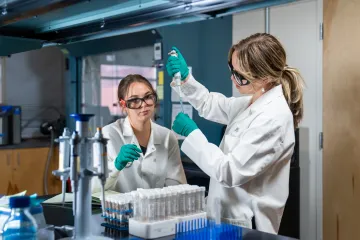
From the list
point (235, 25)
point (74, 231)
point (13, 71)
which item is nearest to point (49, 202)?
point (74, 231)

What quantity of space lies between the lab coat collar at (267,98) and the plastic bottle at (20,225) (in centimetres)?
92

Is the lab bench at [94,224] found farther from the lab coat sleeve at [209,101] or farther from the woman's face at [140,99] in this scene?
the lab coat sleeve at [209,101]

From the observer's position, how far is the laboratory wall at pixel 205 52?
310 cm

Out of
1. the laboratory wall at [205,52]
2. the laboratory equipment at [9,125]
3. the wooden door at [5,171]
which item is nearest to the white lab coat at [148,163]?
the laboratory wall at [205,52]

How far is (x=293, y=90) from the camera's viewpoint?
1.78 m

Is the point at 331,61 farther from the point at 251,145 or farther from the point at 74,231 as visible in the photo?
the point at 74,231

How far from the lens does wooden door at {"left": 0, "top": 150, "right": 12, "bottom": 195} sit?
3.73 metres

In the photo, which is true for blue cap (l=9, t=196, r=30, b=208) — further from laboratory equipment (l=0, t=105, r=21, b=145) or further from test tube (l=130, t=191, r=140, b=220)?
laboratory equipment (l=0, t=105, r=21, b=145)

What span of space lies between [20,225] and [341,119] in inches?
66.7

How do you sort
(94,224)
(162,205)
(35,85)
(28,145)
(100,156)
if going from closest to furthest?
(100,156)
(162,205)
(94,224)
(28,145)
(35,85)

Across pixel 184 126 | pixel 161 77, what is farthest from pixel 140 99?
pixel 161 77

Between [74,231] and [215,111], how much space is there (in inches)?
39.4

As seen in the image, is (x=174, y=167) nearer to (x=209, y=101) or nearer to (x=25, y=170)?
(x=209, y=101)

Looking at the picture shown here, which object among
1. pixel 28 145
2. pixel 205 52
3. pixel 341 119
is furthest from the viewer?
pixel 28 145
